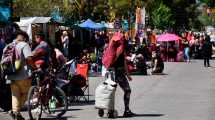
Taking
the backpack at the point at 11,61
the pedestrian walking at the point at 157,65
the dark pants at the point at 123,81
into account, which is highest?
the backpack at the point at 11,61

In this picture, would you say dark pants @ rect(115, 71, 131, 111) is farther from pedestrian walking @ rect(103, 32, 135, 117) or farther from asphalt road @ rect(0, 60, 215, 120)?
asphalt road @ rect(0, 60, 215, 120)

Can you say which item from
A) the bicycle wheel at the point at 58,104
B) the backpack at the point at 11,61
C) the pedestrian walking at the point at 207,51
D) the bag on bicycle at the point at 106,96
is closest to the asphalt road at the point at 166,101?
the bicycle wheel at the point at 58,104

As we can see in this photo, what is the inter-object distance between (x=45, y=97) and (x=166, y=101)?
4.81 m

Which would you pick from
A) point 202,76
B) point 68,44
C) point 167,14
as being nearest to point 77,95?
point 202,76

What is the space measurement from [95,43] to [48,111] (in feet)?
120

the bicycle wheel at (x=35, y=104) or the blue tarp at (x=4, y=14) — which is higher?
the blue tarp at (x=4, y=14)

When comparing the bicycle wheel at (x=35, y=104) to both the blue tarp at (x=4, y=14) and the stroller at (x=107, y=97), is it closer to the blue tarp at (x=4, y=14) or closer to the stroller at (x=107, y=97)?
the stroller at (x=107, y=97)

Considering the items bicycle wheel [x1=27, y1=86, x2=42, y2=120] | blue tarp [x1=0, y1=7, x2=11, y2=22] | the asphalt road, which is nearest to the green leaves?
the asphalt road

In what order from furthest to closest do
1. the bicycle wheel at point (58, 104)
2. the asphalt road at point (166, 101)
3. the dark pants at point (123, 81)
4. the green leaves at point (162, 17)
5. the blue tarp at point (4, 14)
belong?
the green leaves at point (162, 17) → the blue tarp at point (4, 14) → the asphalt road at point (166, 101) → the dark pants at point (123, 81) → the bicycle wheel at point (58, 104)

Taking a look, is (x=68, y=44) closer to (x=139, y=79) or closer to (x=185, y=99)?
(x=139, y=79)

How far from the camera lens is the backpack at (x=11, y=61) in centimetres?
1334

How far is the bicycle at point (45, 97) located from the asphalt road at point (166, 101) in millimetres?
267

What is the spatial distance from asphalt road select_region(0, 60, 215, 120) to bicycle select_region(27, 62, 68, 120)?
267 mm

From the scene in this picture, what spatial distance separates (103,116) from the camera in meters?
14.4
